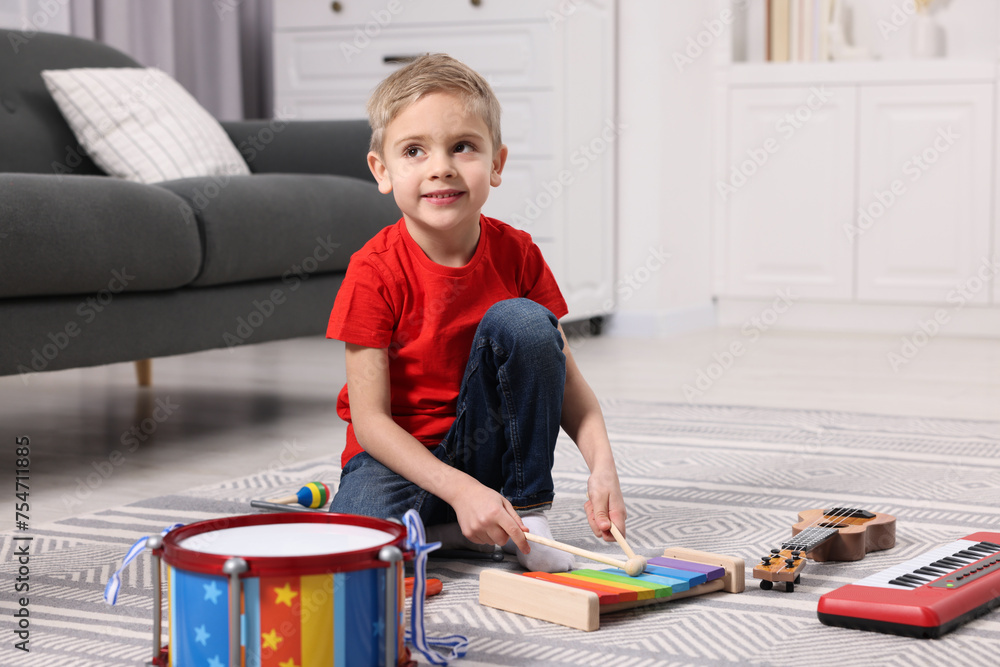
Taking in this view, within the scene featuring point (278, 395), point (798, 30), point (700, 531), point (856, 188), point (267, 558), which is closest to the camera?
point (267, 558)

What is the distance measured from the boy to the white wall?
87.3 inches

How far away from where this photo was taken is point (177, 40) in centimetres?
339

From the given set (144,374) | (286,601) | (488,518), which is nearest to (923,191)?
(144,374)

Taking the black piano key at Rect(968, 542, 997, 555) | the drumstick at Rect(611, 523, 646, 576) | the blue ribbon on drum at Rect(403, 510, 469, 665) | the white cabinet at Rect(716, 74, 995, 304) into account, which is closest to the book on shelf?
the white cabinet at Rect(716, 74, 995, 304)

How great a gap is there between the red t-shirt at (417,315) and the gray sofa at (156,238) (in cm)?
53

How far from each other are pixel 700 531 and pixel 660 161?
220 cm

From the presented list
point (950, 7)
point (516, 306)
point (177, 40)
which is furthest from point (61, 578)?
point (950, 7)

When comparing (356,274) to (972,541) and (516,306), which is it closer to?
(516,306)

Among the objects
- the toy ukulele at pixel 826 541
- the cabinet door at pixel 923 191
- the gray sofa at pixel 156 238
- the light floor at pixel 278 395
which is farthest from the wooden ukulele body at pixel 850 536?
the cabinet door at pixel 923 191

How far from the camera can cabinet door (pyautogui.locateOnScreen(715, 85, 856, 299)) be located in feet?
11.2

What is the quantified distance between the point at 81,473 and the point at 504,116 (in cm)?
185

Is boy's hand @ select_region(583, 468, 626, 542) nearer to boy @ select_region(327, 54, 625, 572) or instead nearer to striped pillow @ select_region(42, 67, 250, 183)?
boy @ select_region(327, 54, 625, 572)

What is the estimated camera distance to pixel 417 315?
3.67 ft

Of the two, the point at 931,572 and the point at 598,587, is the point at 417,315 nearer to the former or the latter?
the point at 598,587
